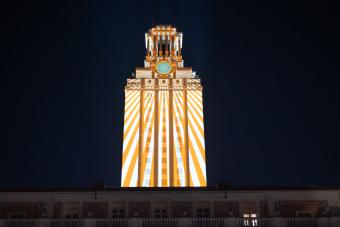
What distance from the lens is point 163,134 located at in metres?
89.9

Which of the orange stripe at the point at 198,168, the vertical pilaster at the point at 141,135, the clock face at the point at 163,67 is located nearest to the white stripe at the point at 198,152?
the orange stripe at the point at 198,168

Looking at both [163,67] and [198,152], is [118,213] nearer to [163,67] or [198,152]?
[198,152]

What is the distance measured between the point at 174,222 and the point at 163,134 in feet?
156

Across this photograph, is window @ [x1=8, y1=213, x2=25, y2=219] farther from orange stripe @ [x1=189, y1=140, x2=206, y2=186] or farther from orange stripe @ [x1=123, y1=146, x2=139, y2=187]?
orange stripe @ [x1=189, y1=140, x2=206, y2=186]

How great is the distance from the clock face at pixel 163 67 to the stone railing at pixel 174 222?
6094cm

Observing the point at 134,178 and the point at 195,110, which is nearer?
the point at 134,178

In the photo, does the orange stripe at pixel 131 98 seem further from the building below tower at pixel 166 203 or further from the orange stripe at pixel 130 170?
the building below tower at pixel 166 203

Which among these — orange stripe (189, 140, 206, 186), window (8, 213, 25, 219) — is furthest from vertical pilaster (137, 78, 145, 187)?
window (8, 213, 25, 219)

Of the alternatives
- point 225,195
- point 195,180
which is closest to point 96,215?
point 225,195

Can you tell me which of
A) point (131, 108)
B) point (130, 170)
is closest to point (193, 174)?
point (130, 170)

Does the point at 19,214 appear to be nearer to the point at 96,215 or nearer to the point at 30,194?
the point at 30,194

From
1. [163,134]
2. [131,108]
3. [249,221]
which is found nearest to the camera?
[249,221]

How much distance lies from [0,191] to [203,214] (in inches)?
818

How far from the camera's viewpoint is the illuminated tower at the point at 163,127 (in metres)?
83.3
